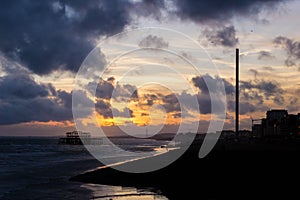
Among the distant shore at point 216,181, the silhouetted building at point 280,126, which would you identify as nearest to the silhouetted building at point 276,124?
the silhouetted building at point 280,126

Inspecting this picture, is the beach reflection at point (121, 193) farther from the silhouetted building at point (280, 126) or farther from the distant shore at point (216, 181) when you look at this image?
the silhouetted building at point (280, 126)

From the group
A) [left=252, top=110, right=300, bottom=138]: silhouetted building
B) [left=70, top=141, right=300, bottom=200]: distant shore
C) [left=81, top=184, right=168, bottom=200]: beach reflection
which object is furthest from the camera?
[left=252, top=110, right=300, bottom=138]: silhouetted building

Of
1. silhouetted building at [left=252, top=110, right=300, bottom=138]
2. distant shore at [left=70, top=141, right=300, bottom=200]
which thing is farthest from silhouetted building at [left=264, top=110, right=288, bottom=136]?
distant shore at [left=70, top=141, right=300, bottom=200]

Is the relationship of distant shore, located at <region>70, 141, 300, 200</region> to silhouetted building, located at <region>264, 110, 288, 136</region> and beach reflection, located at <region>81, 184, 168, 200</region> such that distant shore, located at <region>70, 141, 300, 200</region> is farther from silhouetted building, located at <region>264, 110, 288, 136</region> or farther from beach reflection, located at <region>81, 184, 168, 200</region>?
silhouetted building, located at <region>264, 110, 288, 136</region>

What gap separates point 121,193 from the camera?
1074 inches

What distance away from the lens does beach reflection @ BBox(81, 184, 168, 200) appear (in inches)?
995

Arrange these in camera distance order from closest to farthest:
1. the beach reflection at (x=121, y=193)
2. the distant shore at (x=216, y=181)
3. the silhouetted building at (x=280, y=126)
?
the distant shore at (x=216, y=181) → the beach reflection at (x=121, y=193) → the silhouetted building at (x=280, y=126)

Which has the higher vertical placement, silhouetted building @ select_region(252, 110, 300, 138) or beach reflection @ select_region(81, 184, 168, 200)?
silhouetted building @ select_region(252, 110, 300, 138)

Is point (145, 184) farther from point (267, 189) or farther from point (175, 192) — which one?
point (267, 189)

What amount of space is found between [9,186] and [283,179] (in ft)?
75.8

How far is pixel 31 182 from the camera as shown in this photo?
37.8 m

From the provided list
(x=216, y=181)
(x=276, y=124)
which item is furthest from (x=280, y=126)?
(x=216, y=181)

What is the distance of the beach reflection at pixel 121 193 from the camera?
2528cm

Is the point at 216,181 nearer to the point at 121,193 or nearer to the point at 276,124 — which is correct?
the point at 121,193
